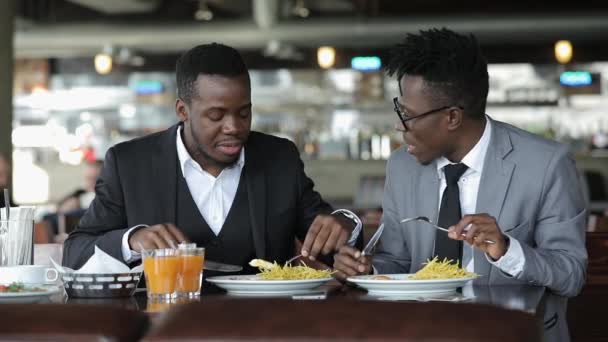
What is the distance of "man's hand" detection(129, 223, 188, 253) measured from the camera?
1826 millimetres

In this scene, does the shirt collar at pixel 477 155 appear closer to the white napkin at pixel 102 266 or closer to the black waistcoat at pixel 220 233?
the black waistcoat at pixel 220 233

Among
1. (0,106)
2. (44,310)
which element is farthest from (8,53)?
(44,310)

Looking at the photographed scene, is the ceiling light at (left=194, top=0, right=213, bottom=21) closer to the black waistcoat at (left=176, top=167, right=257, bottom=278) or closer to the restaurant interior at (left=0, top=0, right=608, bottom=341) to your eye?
the restaurant interior at (left=0, top=0, right=608, bottom=341)

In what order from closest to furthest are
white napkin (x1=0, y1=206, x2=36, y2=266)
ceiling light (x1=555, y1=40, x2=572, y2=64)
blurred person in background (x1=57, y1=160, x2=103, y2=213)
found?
white napkin (x1=0, y1=206, x2=36, y2=266)
blurred person in background (x1=57, y1=160, x2=103, y2=213)
ceiling light (x1=555, y1=40, x2=572, y2=64)

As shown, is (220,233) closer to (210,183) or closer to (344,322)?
(210,183)

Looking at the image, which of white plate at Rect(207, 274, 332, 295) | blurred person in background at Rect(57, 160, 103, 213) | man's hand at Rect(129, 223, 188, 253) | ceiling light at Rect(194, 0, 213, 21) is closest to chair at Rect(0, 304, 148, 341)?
white plate at Rect(207, 274, 332, 295)

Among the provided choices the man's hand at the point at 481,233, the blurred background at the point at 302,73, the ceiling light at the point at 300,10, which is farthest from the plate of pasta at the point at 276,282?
the ceiling light at the point at 300,10

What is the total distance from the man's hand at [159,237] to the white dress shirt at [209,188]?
0.42 metres

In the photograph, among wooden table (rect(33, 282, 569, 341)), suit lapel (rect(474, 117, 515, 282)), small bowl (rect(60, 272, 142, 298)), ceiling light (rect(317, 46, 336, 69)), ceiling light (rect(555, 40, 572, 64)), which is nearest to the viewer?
wooden table (rect(33, 282, 569, 341))

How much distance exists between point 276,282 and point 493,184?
0.69 meters

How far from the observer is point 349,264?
198 centimetres

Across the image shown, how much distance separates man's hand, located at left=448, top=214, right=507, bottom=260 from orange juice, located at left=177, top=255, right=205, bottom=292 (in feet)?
1.50

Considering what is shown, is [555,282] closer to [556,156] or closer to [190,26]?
[556,156]

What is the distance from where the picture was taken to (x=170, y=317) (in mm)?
828
